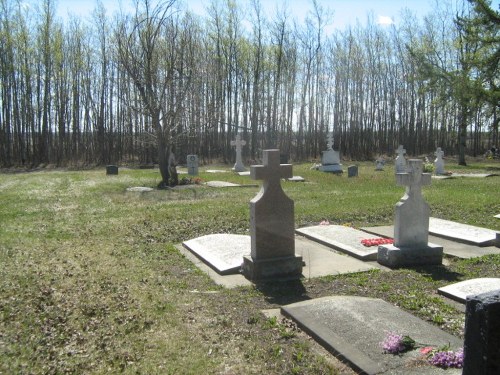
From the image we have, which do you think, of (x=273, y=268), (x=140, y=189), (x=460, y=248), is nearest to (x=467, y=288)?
(x=273, y=268)

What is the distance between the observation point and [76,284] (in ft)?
18.7

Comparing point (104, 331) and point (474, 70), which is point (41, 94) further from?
point (104, 331)

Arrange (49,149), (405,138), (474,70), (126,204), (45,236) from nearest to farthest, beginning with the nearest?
(45,236), (126,204), (474,70), (49,149), (405,138)

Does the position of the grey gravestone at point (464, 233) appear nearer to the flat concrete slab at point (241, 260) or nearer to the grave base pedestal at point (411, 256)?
the grave base pedestal at point (411, 256)

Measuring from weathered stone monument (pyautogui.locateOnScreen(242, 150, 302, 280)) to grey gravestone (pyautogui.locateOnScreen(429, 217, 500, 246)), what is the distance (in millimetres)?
3486

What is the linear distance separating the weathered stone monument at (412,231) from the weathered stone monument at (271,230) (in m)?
1.39

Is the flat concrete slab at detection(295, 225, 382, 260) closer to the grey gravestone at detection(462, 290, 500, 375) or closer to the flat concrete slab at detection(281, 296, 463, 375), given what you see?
the flat concrete slab at detection(281, 296, 463, 375)

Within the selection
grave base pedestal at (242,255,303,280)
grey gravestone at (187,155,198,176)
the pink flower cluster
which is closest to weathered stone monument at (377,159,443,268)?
grave base pedestal at (242,255,303,280)

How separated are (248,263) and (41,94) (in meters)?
32.9

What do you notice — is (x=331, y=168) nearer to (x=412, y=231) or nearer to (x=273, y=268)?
(x=412, y=231)

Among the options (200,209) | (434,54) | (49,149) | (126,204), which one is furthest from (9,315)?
(434,54)

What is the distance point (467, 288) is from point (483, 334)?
11.6 ft

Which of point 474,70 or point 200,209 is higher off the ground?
point 474,70

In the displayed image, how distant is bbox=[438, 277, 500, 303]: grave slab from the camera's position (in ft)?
16.8
